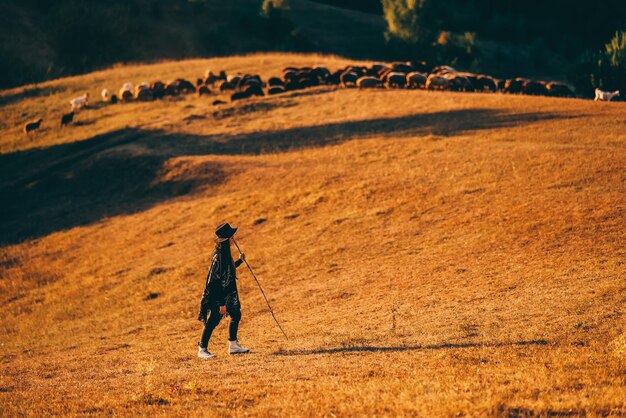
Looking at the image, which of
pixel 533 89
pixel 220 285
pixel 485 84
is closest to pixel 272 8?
pixel 485 84

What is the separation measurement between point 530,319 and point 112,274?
15.3 m

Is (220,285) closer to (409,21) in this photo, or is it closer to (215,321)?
(215,321)

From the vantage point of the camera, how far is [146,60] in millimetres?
80188

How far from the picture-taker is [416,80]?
44.6 meters

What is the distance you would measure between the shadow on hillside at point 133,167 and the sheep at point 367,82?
7.68m

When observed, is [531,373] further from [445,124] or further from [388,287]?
[445,124]

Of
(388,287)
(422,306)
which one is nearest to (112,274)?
(388,287)

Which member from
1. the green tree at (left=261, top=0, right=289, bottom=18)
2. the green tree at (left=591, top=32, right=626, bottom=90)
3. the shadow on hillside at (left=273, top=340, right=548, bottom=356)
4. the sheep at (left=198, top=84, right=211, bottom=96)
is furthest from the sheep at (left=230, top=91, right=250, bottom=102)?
the green tree at (left=261, top=0, right=289, bottom=18)

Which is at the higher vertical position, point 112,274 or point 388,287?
point 388,287

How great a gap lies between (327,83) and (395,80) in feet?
16.2

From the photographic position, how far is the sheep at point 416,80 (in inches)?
1754

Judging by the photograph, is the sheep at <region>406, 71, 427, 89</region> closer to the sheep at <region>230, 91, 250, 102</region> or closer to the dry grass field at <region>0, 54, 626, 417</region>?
the dry grass field at <region>0, 54, 626, 417</region>

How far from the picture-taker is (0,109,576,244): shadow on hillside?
1237 inches

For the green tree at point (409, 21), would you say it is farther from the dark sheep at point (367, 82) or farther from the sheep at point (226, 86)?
the dark sheep at point (367, 82)
